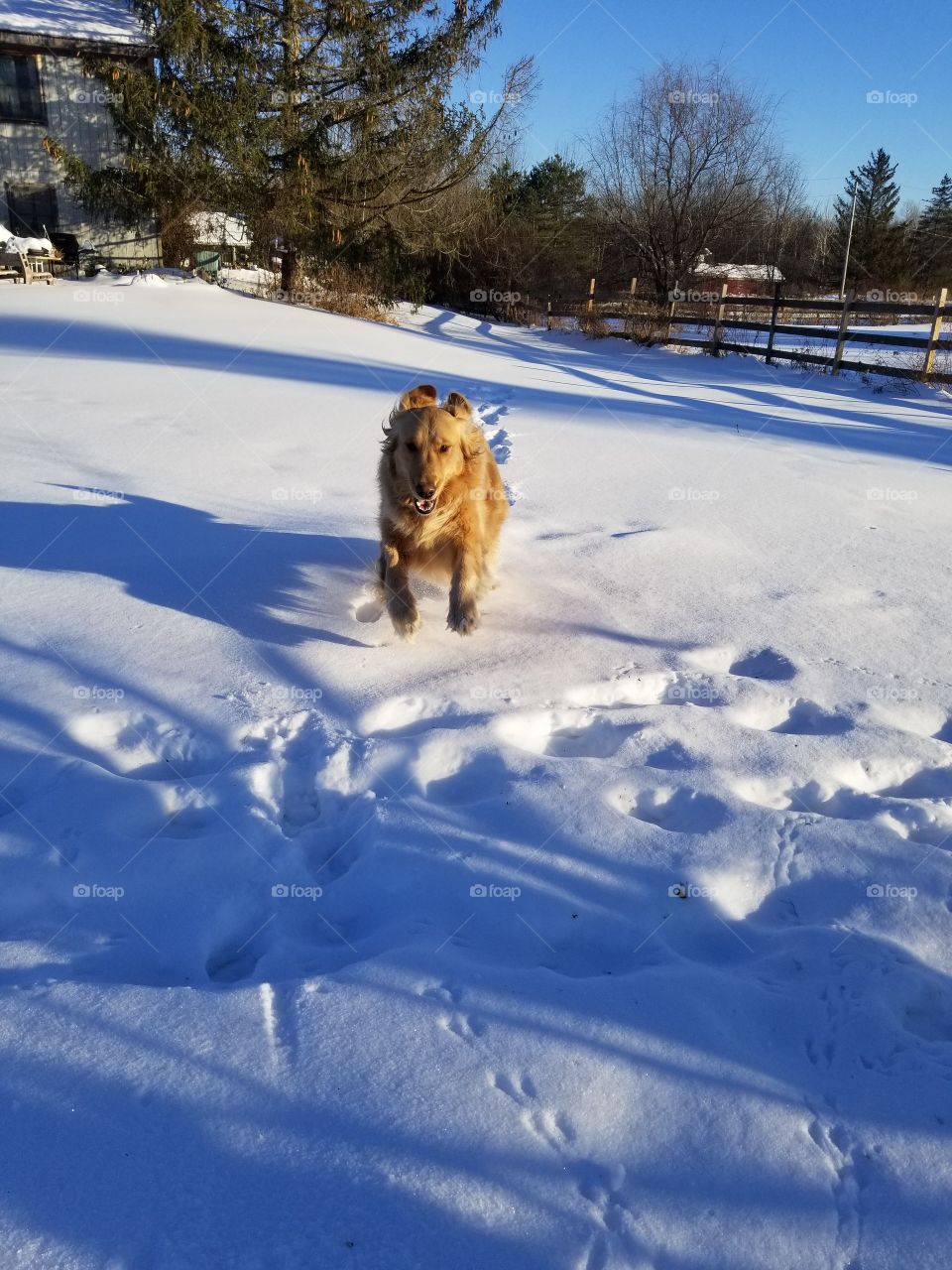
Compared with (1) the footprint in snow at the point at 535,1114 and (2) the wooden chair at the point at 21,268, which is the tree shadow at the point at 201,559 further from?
(2) the wooden chair at the point at 21,268

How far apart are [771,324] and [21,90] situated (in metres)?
18.5

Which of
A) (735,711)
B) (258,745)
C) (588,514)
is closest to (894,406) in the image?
(588,514)

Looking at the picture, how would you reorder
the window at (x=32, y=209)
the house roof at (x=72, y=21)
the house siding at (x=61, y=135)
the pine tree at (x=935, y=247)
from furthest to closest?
the pine tree at (x=935, y=247) < the window at (x=32, y=209) < the house siding at (x=61, y=135) < the house roof at (x=72, y=21)

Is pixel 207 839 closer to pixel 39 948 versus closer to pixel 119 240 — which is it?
pixel 39 948

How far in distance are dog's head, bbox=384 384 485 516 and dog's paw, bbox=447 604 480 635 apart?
492 millimetres

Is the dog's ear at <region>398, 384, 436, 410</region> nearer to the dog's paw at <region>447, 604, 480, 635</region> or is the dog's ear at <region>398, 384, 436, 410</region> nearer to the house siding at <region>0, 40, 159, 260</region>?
the dog's paw at <region>447, 604, 480, 635</region>

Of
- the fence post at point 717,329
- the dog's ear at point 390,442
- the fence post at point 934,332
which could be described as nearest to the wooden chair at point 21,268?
the fence post at point 717,329

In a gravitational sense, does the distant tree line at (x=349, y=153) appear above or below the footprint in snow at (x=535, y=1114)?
above

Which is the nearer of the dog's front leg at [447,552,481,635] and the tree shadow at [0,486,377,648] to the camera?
the dog's front leg at [447,552,481,635]

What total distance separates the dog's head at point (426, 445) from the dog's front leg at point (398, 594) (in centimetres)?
25

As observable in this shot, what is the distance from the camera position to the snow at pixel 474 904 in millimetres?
1293

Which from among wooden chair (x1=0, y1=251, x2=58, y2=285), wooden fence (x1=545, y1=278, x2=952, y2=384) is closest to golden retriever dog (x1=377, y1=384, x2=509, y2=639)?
wooden fence (x1=545, y1=278, x2=952, y2=384)

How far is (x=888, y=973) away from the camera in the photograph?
5.82 ft

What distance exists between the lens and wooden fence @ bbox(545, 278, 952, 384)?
14.0 meters
